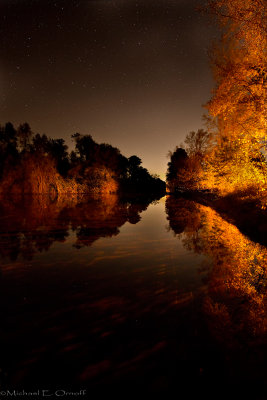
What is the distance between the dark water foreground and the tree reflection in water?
0.02m

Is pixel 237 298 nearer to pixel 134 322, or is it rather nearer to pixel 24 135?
pixel 134 322

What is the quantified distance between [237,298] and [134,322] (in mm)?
2329

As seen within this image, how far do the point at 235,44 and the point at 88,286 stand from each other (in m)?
13.4

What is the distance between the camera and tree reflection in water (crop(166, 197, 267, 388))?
351cm

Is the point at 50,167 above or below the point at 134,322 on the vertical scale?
above

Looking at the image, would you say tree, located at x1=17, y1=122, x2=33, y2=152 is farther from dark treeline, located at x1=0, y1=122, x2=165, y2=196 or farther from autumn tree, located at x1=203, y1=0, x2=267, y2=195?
autumn tree, located at x1=203, y1=0, x2=267, y2=195

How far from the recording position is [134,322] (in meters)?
4.26

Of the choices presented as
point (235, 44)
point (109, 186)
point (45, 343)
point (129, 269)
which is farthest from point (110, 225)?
point (109, 186)

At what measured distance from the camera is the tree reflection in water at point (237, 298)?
351 cm

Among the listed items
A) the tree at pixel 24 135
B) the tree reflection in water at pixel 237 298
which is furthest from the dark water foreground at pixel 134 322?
the tree at pixel 24 135

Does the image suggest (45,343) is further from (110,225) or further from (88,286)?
(110,225)

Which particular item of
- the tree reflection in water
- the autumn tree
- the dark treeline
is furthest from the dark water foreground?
the dark treeline

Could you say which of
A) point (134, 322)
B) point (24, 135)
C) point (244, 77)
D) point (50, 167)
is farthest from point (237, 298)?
point (24, 135)

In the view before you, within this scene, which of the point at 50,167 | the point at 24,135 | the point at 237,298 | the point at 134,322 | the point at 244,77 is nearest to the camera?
the point at 134,322
